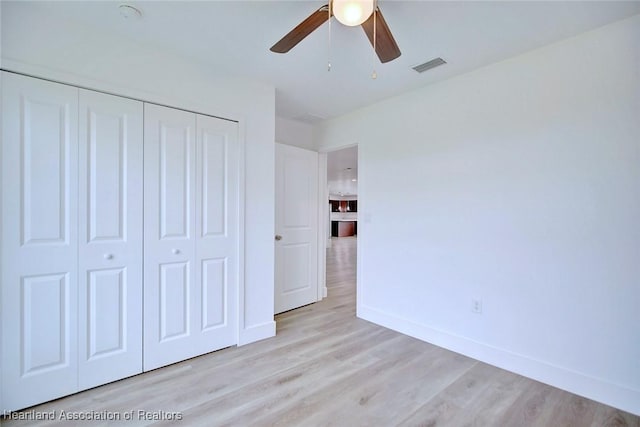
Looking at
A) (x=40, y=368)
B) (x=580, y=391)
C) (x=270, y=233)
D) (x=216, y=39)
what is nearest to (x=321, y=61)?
(x=216, y=39)

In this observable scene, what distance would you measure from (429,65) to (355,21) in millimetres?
1308

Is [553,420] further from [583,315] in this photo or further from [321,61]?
[321,61]

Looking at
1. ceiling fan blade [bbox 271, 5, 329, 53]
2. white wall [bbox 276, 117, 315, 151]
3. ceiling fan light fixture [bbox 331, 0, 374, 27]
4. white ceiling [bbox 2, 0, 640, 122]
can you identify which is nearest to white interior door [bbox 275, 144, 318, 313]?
white wall [bbox 276, 117, 315, 151]

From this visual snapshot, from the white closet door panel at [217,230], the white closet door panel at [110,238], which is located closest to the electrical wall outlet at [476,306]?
the white closet door panel at [217,230]

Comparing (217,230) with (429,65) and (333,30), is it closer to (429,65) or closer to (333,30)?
(333,30)

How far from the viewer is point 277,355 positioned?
2559 millimetres

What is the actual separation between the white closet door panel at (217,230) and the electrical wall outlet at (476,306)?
7.03 feet

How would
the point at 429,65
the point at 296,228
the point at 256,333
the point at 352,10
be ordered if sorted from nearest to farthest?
the point at 352,10, the point at 429,65, the point at 256,333, the point at 296,228

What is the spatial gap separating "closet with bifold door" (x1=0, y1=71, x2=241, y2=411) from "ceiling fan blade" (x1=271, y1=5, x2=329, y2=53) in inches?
44.0

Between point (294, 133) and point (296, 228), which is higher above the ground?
point (294, 133)

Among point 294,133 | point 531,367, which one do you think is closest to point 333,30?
point 294,133

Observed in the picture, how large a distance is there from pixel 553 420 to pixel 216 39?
3.39 m

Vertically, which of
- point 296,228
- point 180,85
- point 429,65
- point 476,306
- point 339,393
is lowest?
point 339,393

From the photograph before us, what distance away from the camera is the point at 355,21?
1490 millimetres
